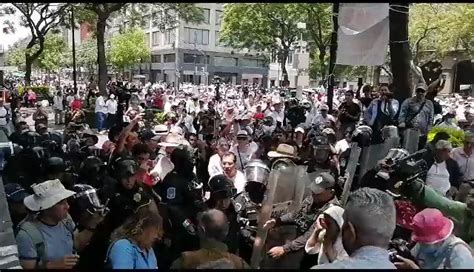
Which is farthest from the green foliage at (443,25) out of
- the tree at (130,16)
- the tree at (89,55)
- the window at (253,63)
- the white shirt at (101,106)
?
the tree at (89,55)

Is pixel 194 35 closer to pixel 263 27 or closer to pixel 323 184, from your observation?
pixel 263 27

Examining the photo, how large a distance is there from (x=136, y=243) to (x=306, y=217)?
61.4 inches

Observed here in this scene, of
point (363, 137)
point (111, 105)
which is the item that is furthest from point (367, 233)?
point (111, 105)

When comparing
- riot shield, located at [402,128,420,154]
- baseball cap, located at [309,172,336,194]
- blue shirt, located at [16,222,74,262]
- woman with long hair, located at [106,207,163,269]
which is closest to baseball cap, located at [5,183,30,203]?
blue shirt, located at [16,222,74,262]

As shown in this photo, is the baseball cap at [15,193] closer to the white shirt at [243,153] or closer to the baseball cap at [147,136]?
the baseball cap at [147,136]

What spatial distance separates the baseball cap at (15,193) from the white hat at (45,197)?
73 cm

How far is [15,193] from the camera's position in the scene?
4688 millimetres

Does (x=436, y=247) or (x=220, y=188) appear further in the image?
(x=220, y=188)

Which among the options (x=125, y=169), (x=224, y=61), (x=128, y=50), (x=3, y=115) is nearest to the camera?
(x=125, y=169)

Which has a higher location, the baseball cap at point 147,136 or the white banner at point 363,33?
the white banner at point 363,33

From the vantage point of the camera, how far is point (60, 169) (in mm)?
5133

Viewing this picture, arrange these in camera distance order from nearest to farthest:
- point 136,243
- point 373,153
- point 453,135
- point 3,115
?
1. point 136,243
2. point 373,153
3. point 453,135
4. point 3,115

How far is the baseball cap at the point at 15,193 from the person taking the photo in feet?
15.1

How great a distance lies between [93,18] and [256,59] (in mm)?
52190
